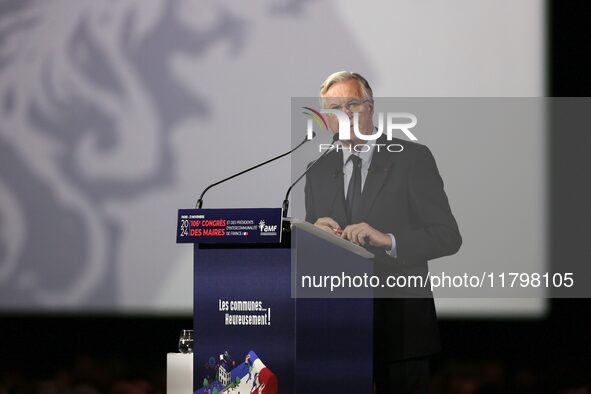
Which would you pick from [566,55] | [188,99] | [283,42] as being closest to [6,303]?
[188,99]

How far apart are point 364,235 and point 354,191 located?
1.45 feet

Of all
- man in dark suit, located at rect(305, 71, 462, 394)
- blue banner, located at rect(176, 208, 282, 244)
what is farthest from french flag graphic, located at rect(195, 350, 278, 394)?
man in dark suit, located at rect(305, 71, 462, 394)

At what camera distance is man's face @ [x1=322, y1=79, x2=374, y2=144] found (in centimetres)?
402

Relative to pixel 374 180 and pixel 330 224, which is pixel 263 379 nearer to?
pixel 330 224

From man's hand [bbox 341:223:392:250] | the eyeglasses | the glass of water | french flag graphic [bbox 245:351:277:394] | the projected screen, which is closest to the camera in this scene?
french flag graphic [bbox 245:351:277:394]

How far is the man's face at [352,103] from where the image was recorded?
402cm

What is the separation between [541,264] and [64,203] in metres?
2.95

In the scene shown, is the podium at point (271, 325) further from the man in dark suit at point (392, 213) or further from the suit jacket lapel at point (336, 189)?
the suit jacket lapel at point (336, 189)

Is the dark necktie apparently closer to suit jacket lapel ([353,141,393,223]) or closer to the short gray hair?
suit jacket lapel ([353,141,393,223])

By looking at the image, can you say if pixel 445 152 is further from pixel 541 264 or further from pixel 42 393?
pixel 42 393

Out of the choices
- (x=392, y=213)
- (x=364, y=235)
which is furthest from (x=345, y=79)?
(x=364, y=235)

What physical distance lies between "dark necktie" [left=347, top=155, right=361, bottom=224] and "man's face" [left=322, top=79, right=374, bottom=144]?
10cm

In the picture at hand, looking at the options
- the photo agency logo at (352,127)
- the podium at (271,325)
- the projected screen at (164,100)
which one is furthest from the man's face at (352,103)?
the projected screen at (164,100)

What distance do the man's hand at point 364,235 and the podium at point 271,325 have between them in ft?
0.72
